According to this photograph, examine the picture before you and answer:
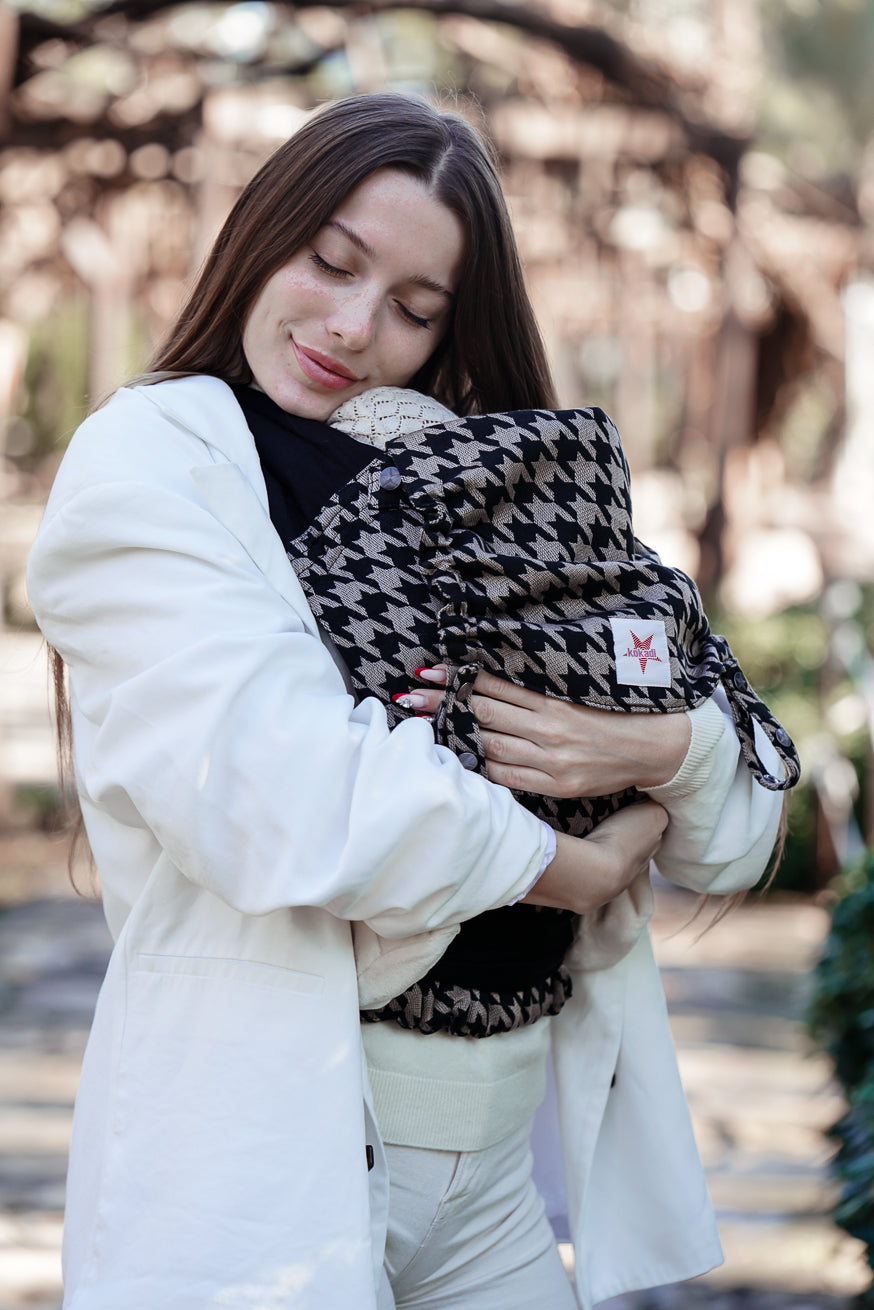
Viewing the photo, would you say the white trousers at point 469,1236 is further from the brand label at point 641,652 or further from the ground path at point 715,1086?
the ground path at point 715,1086

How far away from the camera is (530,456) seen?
1.55 m

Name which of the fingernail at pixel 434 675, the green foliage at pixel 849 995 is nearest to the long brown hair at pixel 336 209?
the fingernail at pixel 434 675

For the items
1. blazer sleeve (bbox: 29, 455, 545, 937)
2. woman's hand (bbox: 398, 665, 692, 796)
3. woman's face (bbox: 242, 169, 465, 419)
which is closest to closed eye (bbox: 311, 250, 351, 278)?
woman's face (bbox: 242, 169, 465, 419)

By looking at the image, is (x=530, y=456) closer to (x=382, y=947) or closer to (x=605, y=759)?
(x=605, y=759)

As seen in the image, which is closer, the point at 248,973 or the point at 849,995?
the point at 248,973

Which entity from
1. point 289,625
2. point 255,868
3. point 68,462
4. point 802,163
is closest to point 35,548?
point 68,462

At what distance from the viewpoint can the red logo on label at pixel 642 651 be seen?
1.53m

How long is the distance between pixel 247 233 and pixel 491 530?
0.49 metres

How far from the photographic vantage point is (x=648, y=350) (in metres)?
13.6

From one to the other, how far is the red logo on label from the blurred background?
81 cm

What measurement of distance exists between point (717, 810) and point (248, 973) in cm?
61

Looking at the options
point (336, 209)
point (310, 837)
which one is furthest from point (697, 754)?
point (336, 209)

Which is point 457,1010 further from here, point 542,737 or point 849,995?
point 849,995

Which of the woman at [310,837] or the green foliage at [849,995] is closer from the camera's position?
the woman at [310,837]
